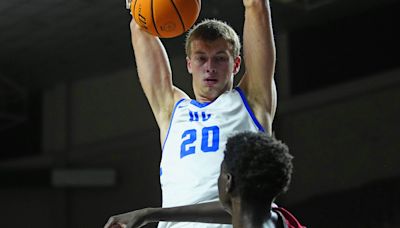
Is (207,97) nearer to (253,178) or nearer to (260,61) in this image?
(260,61)

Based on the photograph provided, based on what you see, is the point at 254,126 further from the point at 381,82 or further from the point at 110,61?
the point at 110,61

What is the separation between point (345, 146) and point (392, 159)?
378 millimetres

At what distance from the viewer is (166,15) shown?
2.29 m

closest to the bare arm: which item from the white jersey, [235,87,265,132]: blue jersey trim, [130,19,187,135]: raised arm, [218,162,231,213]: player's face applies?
[218,162,231,213]: player's face

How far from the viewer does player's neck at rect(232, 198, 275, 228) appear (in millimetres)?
1499

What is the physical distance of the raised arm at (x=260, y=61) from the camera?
7.38 ft

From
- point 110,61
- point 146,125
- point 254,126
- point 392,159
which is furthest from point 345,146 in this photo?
point 254,126

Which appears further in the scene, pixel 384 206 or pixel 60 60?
pixel 60 60

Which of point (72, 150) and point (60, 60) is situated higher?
point (60, 60)

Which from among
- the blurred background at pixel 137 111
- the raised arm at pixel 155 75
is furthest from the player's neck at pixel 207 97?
the blurred background at pixel 137 111

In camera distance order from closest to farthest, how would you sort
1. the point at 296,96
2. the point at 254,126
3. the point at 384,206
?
the point at 254,126 < the point at 384,206 < the point at 296,96

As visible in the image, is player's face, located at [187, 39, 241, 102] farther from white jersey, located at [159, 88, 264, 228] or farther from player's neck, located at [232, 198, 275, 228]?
player's neck, located at [232, 198, 275, 228]

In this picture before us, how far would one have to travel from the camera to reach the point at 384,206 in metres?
5.54

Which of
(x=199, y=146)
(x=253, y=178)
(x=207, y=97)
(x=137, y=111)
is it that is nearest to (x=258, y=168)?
(x=253, y=178)
